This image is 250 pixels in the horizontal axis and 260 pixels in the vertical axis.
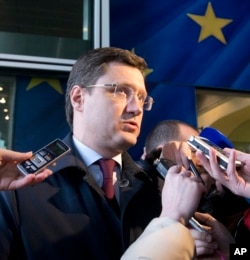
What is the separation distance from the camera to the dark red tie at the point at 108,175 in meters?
1.11

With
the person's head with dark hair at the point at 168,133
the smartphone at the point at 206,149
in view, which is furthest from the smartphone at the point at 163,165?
the person's head with dark hair at the point at 168,133

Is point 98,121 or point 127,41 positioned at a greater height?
point 127,41

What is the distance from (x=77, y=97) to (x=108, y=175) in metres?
0.29

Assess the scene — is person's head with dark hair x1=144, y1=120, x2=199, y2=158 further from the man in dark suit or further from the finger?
the finger

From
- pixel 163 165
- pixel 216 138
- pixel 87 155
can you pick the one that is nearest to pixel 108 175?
pixel 87 155

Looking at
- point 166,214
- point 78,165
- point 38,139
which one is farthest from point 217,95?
point 166,214

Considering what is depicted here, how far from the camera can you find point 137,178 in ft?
3.78

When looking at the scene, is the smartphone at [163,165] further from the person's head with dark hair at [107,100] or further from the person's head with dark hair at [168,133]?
the person's head with dark hair at [168,133]

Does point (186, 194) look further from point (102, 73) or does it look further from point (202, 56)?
point (202, 56)

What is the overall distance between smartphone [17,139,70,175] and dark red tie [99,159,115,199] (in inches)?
8.1

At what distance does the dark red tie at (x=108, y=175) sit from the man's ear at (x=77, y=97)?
0.21 meters

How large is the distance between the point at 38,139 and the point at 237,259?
1.44 meters

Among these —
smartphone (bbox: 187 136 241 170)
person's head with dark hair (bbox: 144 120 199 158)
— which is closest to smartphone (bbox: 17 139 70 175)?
smartphone (bbox: 187 136 241 170)

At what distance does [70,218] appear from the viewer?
40.1 inches
